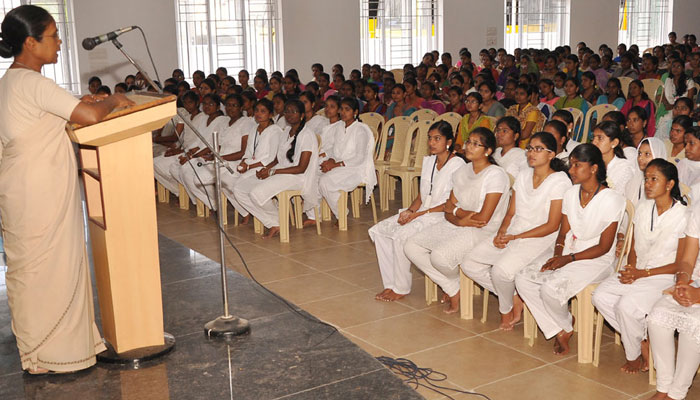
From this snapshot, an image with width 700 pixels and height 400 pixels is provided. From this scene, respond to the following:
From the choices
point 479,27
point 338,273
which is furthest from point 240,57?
point 338,273

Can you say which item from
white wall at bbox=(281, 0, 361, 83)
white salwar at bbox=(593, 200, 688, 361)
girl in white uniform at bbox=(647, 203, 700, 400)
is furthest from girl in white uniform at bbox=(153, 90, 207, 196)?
white wall at bbox=(281, 0, 361, 83)

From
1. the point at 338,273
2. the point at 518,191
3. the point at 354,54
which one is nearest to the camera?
the point at 518,191

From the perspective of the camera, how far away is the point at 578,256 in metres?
3.35

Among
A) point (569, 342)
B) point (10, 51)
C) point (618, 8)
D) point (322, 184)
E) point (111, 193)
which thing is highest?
point (618, 8)

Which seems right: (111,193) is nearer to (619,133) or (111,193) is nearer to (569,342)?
(569,342)

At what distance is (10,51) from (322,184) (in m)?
3.41

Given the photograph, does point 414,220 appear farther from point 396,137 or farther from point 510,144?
point 396,137

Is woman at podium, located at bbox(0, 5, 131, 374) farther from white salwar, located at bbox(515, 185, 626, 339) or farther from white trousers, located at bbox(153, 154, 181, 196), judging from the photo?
white trousers, located at bbox(153, 154, 181, 196)

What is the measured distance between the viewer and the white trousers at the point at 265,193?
18.3 feet

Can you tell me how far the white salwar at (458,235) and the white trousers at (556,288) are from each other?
462 mm

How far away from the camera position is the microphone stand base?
315cm

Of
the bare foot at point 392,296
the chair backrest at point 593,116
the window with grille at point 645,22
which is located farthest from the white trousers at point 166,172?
the window with grille at point 645,22

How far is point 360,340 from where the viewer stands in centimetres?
354

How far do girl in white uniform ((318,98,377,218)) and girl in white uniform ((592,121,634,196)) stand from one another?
2157 mm
